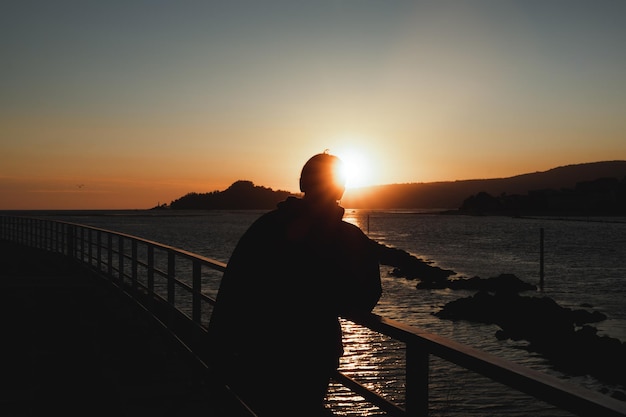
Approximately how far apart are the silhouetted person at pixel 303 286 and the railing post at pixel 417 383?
670mm

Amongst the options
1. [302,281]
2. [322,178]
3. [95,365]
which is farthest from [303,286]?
[95,365]

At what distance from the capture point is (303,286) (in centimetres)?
339

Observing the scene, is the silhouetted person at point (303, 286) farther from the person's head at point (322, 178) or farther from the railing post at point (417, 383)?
the railing post at point (417, 383)

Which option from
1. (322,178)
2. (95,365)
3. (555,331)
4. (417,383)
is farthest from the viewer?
(555,331)

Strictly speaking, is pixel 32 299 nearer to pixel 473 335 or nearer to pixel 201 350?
pixel 201 350

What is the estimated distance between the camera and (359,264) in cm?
334

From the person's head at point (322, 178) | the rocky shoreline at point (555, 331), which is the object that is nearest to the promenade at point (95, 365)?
the person's head at point (322, 178)

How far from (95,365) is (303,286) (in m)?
5.10

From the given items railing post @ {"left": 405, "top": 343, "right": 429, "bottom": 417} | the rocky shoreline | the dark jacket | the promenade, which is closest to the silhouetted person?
the dark jacket

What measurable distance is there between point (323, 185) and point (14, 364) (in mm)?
5791

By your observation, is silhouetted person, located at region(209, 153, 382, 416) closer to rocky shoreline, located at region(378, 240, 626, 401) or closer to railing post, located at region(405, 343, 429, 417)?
railing post, located at region(405, 343, 429, 417)

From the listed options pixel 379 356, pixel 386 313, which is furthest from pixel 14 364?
pixel 386 313

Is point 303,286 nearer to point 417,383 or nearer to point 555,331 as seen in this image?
point 417,383

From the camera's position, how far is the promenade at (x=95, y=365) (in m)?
6.07
